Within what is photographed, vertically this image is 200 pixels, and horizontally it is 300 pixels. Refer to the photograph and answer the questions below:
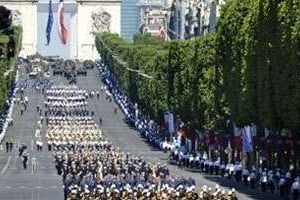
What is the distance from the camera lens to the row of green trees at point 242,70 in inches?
2308

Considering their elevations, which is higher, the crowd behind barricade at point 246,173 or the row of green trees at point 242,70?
the row of green trees at point 242,70

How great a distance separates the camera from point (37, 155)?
102062 mm

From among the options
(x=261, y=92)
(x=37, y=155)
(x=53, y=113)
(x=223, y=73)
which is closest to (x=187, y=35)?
(x=53, y=113)

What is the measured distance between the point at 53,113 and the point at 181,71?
45.7 meters

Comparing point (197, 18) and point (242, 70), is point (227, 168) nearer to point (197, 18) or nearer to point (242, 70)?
point (242, 70)

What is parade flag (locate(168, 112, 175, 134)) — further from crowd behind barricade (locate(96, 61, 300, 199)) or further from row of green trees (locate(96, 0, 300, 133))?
crowd behind barricade (locate(96, 61, 300, 199))

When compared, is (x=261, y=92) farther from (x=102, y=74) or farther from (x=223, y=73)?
(x=102, y=74)

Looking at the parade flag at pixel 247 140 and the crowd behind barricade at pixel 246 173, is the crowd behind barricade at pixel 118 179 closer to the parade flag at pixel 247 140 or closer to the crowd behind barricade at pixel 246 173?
the crowd behind barricade at pixel 246 173

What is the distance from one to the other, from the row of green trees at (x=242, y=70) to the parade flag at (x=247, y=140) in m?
1.17

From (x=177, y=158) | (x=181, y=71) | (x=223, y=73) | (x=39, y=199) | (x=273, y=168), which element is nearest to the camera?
(x=39, y=199)

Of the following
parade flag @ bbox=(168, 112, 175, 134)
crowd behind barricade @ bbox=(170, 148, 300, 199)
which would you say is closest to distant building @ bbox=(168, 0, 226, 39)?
parade flag @ bbox=(168, 112, 175, 134)

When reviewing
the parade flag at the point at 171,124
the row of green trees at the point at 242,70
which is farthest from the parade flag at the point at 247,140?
the parade flag at the point at 171,124

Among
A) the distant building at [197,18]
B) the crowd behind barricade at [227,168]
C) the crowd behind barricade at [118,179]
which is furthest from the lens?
the distant building at [197,18]

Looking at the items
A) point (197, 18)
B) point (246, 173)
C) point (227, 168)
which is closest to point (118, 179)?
point (246, 173)
